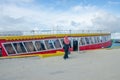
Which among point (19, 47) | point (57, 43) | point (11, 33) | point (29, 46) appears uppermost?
point (11, 33)

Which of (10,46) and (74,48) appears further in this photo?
(74,48)

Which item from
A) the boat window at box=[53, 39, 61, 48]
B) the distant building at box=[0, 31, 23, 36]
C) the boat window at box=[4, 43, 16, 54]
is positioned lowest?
the boat window at box=[53, 39, 61, 48]

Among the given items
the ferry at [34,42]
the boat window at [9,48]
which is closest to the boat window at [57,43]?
the ferry at [34,42]

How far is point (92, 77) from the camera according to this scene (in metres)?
9.07

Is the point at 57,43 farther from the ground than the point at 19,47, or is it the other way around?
the point at 19,47

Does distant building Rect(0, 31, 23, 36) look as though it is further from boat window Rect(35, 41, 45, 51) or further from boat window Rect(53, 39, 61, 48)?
boat window Rect(53, 39, 61, 48)

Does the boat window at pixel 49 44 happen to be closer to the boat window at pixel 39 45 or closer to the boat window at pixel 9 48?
the boat window at pixel 39 45

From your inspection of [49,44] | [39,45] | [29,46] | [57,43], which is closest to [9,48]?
[29,46]

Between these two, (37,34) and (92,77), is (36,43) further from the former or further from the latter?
(92,77)

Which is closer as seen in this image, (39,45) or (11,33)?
(11,33)

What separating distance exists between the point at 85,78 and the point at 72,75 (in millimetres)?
861

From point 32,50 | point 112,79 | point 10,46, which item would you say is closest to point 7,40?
point 10,46

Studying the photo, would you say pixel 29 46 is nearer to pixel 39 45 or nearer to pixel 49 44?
pixel 39 45

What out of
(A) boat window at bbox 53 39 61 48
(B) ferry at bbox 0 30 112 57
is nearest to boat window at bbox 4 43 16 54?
(B) ferry at bbox 0 30 112 57
